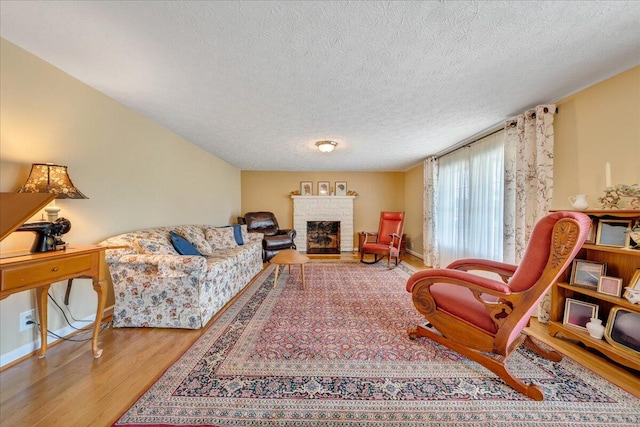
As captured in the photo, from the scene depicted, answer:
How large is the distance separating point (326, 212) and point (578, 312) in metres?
4.76

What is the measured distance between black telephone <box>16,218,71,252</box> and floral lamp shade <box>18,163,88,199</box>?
23 cm

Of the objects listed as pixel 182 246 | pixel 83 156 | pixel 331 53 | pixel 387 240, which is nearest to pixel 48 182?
pixel 83 156

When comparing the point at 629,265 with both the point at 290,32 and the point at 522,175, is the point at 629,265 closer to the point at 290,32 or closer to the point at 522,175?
the point at 522,175

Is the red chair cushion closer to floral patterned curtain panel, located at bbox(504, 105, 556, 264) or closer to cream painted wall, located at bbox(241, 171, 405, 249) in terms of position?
floral patterned curtain panel, located at bbox(504, 105, 556, 264)

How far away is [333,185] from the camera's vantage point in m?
6.20

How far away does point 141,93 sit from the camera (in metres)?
2.20

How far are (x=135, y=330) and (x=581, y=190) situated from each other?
4302mm

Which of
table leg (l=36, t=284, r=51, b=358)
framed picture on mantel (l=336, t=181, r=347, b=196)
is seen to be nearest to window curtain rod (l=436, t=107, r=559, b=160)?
framed picture on mantel (l=336, t=181, r=347, b=196)

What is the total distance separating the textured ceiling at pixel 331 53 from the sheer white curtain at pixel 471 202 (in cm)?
64

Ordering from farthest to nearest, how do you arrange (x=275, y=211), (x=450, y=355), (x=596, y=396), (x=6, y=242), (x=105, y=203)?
(x=275, y=211), (x=105, y=203), (x=450, y=355), (x=6, y=242), (x=596, y=396)

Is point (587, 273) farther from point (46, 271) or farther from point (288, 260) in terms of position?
point (46, 271)

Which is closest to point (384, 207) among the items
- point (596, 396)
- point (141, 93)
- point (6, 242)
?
point (596, 396)

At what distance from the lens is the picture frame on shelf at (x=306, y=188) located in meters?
6.18

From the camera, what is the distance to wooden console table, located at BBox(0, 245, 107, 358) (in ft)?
4.03
